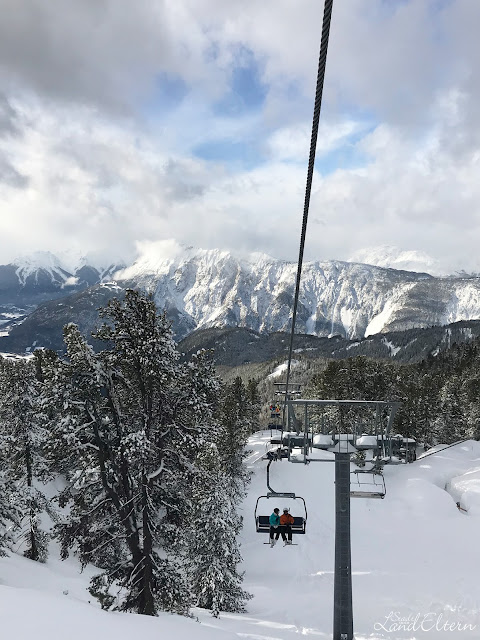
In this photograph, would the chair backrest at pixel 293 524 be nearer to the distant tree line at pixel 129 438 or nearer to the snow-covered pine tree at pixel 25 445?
the distant tree line at pixel 129 438

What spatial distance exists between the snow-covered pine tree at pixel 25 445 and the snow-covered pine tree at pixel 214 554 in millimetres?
10442

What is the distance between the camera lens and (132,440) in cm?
1388

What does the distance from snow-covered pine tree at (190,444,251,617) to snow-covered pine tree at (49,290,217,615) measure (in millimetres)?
10671

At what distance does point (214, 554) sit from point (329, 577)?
11.2 metres

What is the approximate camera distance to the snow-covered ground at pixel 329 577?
36.1ft

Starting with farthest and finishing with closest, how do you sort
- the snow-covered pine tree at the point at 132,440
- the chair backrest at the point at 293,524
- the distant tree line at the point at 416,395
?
the distant tree line at the point at 416,395
the chair backrest at the point at 293,524
the snow-covered pine tree at the point at 132,440

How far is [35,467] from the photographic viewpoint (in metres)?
34.6

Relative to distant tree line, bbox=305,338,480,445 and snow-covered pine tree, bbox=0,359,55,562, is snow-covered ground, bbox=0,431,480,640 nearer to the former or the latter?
snow-covered pine tree, bbox=0,359,55,562

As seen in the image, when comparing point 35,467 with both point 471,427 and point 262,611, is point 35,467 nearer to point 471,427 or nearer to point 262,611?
point 262,611

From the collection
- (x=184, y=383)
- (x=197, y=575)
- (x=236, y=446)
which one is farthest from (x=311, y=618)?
(x=236, y=446)

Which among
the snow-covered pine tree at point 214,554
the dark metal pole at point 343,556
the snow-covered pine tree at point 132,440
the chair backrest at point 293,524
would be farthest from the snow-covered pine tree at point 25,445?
the dark metal pole at point 343,556

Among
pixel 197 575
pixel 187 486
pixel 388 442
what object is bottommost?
pixel 197 575

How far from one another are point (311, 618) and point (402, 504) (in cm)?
2471

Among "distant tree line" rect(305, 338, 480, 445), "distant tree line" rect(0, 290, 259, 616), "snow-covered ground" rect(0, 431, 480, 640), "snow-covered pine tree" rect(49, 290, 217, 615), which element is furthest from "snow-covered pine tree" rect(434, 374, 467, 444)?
"snow-covered pine tree" rect(49, 290, 217, 615)
